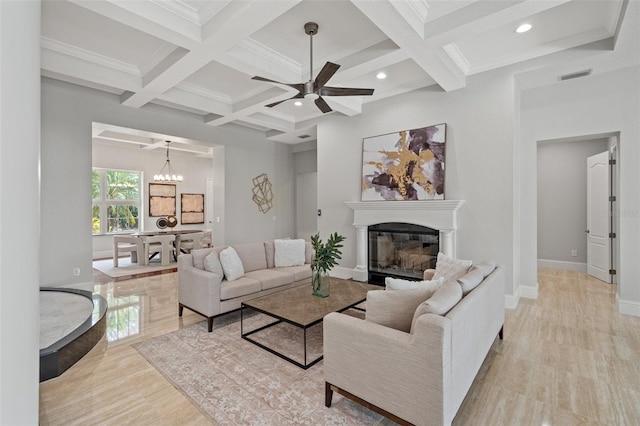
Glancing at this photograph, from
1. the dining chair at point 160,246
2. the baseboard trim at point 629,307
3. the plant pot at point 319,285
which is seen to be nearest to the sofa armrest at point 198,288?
the plant pot at point 319,285

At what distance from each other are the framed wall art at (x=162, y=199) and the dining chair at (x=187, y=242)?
2.16 metres

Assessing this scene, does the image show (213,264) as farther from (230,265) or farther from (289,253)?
(289,253)

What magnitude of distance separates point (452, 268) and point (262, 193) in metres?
5.16

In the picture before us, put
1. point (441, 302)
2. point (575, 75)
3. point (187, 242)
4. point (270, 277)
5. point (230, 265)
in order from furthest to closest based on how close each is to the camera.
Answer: point (187, 242)
point (270, 277)
point (575, 75)
point (230, 265)
point (441, 302)

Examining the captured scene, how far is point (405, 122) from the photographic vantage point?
4.93 metres

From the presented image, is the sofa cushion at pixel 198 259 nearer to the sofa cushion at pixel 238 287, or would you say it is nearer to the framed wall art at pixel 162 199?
the sofa cushion at pixel 238 287

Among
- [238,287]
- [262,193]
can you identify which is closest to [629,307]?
[238,287]

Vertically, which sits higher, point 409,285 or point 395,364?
point 409,285

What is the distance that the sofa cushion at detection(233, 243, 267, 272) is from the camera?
4.20m

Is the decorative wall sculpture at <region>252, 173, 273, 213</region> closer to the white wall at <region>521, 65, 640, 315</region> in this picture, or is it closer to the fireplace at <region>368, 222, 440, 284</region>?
the fireplace at <region>368, 222, 440, 284</region>

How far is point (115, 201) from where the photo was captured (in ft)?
27.8

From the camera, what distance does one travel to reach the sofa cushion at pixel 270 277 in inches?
150

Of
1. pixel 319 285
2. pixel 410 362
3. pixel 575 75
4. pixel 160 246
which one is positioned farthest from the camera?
pixel 160 246

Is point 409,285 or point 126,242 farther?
point 126,242
